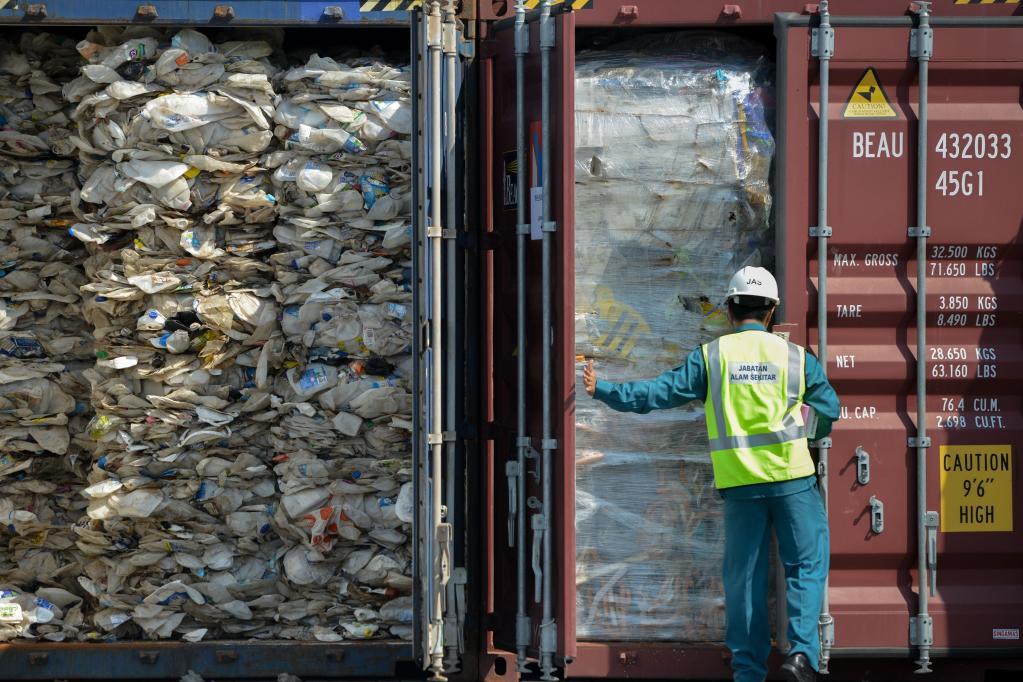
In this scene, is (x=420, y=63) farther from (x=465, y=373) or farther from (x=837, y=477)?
(x=837, y=477)

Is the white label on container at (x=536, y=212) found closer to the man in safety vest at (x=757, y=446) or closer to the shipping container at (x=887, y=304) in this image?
the shipping container at (x=887, y=304)

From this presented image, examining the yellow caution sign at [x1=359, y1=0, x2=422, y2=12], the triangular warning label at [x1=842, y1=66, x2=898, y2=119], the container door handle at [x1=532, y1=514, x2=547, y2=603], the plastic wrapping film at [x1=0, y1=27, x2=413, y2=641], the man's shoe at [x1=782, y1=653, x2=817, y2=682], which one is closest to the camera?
the man's shoe at [x1=782, y1=653, x2=817, y2=682]

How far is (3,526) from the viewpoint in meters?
5.70

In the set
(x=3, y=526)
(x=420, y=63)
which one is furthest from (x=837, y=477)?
(x=3, y=526)

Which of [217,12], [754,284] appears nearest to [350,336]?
[217,12]

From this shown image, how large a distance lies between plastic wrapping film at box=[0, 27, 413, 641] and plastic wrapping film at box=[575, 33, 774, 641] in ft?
2.95

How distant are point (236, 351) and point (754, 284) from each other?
7.65 feet

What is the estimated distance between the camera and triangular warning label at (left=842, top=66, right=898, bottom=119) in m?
4.97

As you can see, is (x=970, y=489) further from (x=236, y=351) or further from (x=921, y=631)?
(x=236, y=351)

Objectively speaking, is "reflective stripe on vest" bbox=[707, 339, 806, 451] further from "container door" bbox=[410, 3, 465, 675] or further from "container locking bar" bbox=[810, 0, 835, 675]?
"container door" bbox=[410, 3, 465, 675]

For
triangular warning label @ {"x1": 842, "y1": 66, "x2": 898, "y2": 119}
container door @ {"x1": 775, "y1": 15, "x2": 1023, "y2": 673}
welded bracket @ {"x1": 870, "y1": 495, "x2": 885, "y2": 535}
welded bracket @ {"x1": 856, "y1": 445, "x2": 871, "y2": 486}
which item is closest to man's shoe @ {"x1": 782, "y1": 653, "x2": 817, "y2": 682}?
container door @ {"x1": 775, "y1": 15, "x2": 1023, "y2": 673}

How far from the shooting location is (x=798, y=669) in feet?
15.3

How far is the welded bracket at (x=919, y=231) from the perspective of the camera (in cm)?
493

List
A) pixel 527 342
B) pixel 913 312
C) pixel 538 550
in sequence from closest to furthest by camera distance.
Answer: pixel 538 550 < pixel 913 312 < pixel 527 342
